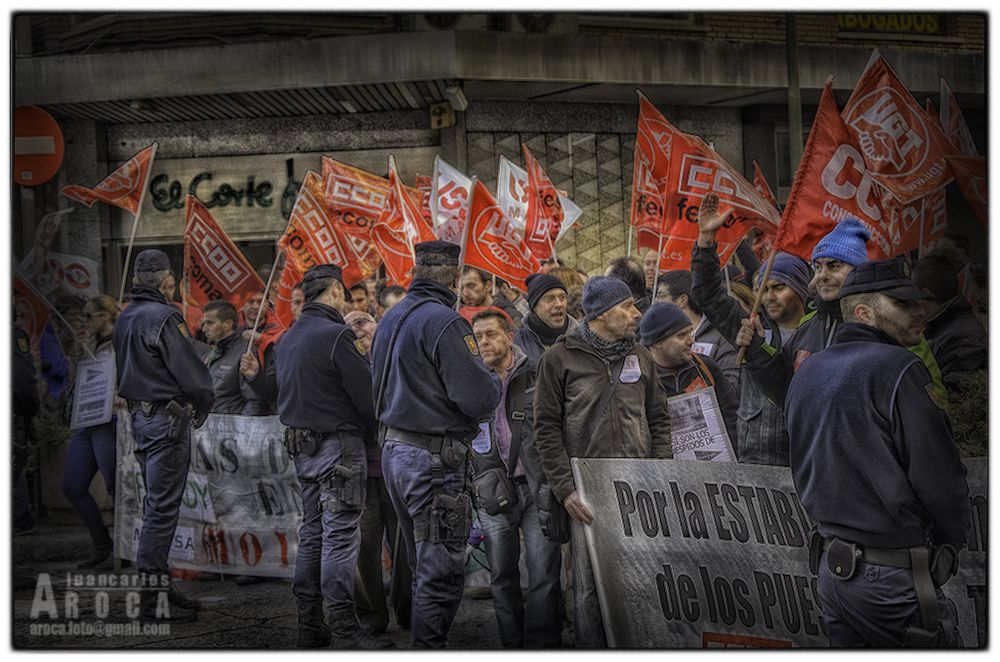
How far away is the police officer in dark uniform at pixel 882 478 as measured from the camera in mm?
4027

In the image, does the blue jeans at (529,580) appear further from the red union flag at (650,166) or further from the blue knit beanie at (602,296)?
the red union flag at (650,166)

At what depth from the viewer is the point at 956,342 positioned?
5.39 metres

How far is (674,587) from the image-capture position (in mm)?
5375

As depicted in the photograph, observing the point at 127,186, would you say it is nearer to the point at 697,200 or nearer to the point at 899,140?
the point at 697,200

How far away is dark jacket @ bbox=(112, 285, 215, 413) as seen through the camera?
6.79 meters

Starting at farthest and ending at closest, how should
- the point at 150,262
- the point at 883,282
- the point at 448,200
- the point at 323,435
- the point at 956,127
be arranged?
the point at 448,200 < the point at 150,262 < the point at 323,435 < the point at 956,127 < the point at 883,282

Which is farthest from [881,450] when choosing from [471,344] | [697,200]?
[697,200]

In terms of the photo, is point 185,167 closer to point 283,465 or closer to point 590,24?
point 590,24

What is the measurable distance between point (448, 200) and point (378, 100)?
159 inches

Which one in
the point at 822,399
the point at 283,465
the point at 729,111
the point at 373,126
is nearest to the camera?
the point at 822,399

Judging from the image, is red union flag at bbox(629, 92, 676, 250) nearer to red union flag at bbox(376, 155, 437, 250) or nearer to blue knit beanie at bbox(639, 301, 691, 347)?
blue knit beanie at bbox(639, 301, 691, 347)

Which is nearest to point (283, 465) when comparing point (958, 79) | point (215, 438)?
point (215, 438)

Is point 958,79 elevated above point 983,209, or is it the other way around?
point 958,79

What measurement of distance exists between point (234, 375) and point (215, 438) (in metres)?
0.58
